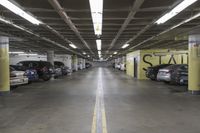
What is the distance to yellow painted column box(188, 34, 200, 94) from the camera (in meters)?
13.0

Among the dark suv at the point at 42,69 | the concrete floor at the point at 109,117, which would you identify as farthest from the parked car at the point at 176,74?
the dark suv at the point at 42,69

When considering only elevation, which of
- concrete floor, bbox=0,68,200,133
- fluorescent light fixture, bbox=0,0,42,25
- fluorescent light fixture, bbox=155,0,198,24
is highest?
fluorescent light fixture, bbox=0,0,42,25

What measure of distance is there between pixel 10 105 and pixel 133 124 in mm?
4891

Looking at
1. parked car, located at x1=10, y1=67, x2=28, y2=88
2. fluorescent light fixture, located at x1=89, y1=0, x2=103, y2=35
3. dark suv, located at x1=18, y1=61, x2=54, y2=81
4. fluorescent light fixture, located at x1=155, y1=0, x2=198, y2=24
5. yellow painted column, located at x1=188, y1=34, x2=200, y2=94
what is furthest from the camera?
dark suv, located at x1=18, y1=61, x2=54, y2=81

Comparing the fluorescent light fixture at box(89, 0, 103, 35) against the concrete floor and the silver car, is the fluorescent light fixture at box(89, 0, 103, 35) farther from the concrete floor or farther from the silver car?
the silver car

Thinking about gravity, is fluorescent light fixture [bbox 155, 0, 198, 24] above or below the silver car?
above

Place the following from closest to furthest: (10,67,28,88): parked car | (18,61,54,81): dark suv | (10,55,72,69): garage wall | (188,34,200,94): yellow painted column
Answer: (188,34,200,94): yellow painted column < (10,67,28,88): parked car < (18,61,54,81): dark suv < (10,55,72,69): garage wall

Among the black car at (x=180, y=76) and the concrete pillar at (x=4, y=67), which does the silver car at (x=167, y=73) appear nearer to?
the black car at (x=180, y=76)

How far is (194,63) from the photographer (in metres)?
13.2

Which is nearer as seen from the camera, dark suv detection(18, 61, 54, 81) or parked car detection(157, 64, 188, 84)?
parked car detection(157, 64, 188, 84)

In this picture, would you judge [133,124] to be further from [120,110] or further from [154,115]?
[120,110]

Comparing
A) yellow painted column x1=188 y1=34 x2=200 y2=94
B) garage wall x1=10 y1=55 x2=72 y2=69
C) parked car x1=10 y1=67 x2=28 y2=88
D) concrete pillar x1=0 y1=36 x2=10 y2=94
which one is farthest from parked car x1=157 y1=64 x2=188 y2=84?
garage wall x1=10 y1=55 x2=72 y2=69

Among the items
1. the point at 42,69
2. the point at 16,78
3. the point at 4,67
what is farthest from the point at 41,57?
the point at 4,67

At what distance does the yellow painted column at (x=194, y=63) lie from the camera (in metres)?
13.0
